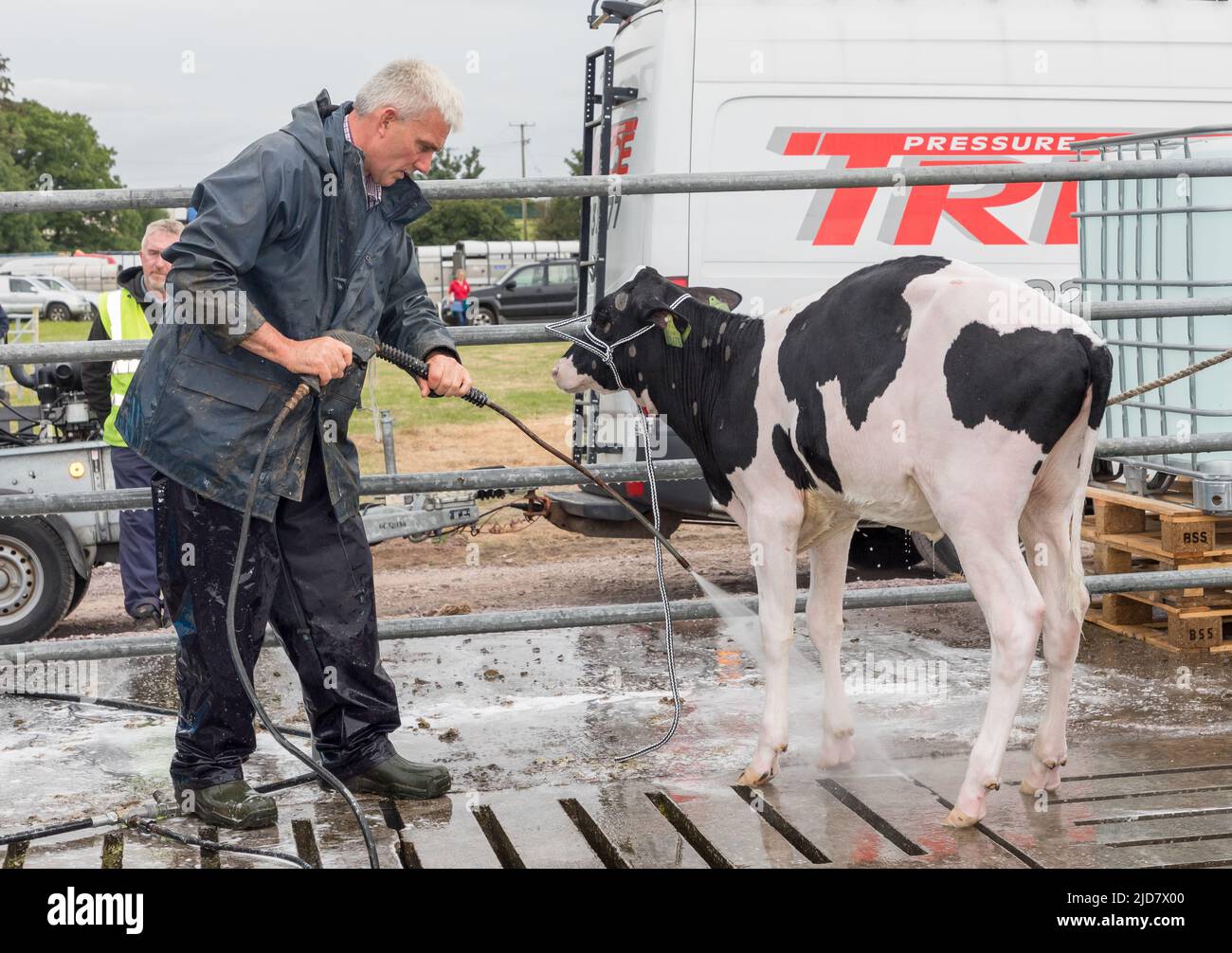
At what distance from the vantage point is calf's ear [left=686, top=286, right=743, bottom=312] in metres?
4.23

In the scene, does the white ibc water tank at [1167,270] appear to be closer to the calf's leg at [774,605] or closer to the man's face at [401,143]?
the calf's leg at [774,605]

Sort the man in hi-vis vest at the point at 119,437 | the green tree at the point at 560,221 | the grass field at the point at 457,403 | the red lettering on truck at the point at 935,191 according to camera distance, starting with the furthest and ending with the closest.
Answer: the green tree at the point at 560,221 → the grass field at the point at 457,403 → the red lettering on truck at the point at 935,191 → the man in hi-vis vest at the point at 119,437

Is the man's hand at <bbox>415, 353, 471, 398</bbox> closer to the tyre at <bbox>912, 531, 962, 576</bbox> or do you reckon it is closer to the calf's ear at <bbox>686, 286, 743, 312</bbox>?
the calf's ear at <bbox>686, 286, 743, 312</bbox>

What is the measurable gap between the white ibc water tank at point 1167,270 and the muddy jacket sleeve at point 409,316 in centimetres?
266

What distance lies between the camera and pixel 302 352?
3607 mm

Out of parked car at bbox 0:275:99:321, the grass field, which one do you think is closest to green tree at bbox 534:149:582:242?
parked car at bbox 0:275:99:321

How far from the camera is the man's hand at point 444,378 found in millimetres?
3922

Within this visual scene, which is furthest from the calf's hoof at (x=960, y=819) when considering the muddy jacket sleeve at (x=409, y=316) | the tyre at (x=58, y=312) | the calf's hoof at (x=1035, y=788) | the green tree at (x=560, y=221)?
the green tree at (x=560, y=221)

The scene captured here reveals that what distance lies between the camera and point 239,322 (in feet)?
11.6

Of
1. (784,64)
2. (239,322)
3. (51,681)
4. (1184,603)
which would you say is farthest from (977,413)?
(784,64)

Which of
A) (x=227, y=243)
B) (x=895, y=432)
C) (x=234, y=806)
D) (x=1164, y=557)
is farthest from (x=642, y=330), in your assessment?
(x=1164, y=557)

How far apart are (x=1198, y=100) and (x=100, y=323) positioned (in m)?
5.95

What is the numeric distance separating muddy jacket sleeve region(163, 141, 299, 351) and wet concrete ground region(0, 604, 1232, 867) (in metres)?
1.32

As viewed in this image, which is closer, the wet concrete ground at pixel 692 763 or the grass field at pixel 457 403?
the wet concrete ground at pixel 692 763
